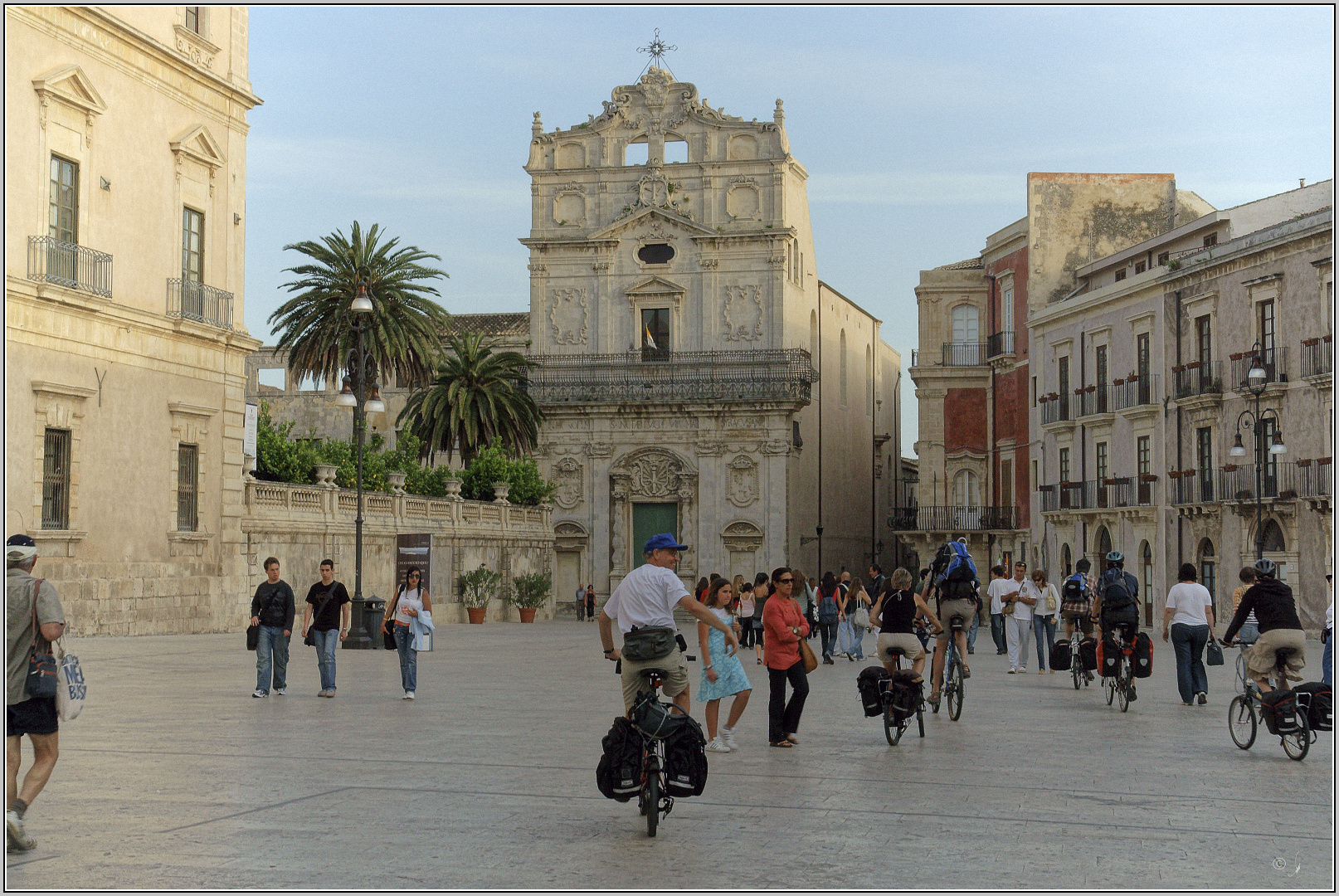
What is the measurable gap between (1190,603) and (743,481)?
43.4 metres

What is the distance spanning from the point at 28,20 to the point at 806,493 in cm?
4061

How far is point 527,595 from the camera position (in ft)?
174

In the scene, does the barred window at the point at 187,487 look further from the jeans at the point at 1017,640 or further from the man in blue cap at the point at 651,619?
the man in blue cap at the point at 651,619

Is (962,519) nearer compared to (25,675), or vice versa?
(25,675)

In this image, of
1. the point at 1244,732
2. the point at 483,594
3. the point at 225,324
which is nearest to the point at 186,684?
the point at 1244,732

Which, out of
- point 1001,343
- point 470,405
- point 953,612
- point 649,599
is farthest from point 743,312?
point 649,599

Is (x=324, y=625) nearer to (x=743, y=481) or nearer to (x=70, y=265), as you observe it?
(x=70, y=265)

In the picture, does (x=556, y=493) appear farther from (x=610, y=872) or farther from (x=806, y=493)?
(x=610, y=872)

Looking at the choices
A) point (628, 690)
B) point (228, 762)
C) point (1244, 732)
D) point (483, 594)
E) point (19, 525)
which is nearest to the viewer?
point (628, 690)

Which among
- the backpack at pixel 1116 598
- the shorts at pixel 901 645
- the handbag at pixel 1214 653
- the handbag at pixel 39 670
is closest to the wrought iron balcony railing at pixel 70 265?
the shorts at pixel 901 645

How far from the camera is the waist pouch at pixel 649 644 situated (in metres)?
9.86

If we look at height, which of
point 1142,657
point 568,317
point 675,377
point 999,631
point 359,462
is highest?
point 568,317

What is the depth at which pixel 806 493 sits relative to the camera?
2477 inches

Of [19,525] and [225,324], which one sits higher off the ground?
[225,324]
